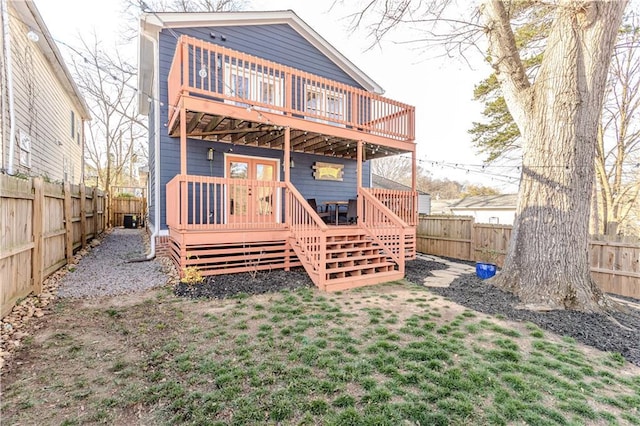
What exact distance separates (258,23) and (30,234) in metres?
7.90

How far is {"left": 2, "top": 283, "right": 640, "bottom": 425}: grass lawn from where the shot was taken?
2.28m

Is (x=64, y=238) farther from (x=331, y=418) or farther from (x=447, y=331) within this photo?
(x=447, y=331)

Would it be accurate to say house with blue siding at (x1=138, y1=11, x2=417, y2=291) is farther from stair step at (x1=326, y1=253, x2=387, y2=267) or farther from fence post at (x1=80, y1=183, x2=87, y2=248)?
fence post at (x1=80, y1=183, x2=87, y2=248)

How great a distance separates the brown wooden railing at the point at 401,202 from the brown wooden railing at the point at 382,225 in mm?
482

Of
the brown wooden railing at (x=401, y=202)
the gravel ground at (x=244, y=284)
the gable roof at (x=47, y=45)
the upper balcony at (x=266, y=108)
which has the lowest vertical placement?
the gravel ground at (x=244, y=284)

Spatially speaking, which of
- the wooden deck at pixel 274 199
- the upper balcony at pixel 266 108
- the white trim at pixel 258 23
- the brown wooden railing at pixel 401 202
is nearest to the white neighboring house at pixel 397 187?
the white trim at pixel 258 23

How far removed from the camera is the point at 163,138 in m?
7.96

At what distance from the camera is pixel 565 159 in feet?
16.4

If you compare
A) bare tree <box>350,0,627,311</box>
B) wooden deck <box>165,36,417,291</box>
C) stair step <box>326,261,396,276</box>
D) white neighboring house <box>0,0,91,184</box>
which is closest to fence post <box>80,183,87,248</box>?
white neighboring house <box>0,0,91,184</box>

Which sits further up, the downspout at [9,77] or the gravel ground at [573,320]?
the downspout at [9,77]

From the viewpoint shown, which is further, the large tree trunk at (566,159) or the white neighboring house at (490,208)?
the white neighboring house at (490,208)

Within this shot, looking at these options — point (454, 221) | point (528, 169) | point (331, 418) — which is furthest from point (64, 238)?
point (454, 221)

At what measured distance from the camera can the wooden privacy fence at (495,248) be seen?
6.36 m

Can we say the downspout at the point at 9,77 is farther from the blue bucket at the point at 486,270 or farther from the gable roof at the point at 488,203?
the gable roof at the point at 488,203
